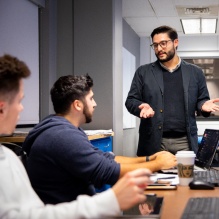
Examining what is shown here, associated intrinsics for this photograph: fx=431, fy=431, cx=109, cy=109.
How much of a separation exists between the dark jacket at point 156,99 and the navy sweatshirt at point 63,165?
1332mm

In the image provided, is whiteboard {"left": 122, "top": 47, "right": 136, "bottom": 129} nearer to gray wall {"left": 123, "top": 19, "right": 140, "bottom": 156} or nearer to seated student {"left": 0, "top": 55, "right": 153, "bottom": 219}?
gray wall {"left": 123, "top": 19, "right": 140, "bottom": 156}

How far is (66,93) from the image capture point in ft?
6.33

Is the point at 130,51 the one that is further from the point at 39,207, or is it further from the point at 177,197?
the point at 39,207

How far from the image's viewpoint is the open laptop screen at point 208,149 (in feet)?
7.64

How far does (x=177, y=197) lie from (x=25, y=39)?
2675 millimetres

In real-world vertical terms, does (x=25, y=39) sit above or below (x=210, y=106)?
above

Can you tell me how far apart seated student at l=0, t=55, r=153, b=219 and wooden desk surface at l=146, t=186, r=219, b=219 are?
36 centimetres

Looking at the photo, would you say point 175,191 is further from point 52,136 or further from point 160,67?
point 160,67

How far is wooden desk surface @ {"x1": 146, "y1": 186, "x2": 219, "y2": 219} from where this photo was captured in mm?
1330

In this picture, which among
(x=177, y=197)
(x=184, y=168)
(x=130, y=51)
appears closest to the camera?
(x=177, y=197)

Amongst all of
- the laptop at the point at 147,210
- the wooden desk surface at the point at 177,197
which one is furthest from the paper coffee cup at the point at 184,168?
the laptop at the point at 147,210

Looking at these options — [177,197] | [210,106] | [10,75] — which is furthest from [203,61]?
[10,75]

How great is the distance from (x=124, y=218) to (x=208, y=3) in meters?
4.77

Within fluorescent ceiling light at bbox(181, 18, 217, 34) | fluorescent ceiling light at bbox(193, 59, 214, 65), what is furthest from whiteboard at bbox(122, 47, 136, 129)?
fluorescent ceiling light at bbox(193, 59, 214, 65)
